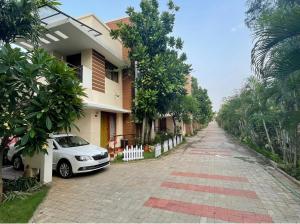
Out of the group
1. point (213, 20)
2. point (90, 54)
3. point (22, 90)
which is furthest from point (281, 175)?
point (90, 54)

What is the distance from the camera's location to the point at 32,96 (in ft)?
17.9

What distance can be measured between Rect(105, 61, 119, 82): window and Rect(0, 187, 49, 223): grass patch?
410 inches

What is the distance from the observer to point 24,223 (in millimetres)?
4469

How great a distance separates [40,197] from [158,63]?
9705 millimetres

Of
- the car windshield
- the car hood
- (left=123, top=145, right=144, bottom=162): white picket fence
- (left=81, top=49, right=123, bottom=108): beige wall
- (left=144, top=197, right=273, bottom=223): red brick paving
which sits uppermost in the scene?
(left=81, top=49, right=123, bottom=108): beige wall

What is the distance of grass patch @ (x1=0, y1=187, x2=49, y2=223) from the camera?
4.62 meters

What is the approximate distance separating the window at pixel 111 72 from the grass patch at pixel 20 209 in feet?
34.2

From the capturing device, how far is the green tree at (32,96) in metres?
5.00

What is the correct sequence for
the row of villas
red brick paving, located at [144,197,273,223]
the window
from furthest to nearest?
the window, the row of villas, red brick paving, located at [144,197,273,223]

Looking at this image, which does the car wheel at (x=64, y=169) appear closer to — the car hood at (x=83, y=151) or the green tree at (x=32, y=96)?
the car hood at (x=83, y=151)

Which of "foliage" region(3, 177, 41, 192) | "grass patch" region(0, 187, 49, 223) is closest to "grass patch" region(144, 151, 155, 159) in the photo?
"foliage" region(3, 177, 41, 192)

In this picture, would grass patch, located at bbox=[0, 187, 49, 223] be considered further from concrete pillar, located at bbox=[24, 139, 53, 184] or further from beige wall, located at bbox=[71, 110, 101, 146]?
beige wall, located at bbox=[71, 110, 101, 146]

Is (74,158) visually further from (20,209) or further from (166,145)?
(166,145)

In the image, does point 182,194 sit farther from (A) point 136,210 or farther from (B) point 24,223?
(B) point 24,223
